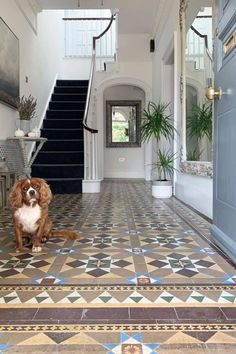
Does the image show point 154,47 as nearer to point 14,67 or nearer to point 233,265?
point 14,67

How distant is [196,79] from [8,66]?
2589 millimetres

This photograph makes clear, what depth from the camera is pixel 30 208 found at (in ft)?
8.21

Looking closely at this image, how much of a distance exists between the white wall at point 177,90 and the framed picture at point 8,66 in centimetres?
245

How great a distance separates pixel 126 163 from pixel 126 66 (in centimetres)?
291

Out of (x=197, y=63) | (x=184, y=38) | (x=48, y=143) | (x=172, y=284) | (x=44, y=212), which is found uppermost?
(x=184, y=38)

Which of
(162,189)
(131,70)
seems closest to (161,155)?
(162,189)

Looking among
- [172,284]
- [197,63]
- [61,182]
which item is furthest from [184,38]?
[172,284]

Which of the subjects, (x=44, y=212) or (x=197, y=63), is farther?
(x=197, y=63)

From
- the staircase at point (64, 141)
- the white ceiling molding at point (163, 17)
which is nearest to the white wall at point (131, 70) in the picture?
the staircase at point (64, 141)

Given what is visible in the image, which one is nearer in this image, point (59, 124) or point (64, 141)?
point (64, 141)

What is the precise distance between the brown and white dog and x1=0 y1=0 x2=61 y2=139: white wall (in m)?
2.62

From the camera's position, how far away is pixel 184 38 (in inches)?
193

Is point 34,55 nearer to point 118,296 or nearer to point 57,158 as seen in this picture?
point 57,158

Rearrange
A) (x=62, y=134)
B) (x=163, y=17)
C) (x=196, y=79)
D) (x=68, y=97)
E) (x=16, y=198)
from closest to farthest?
(x=16, y=198), (x=196, y=79), (x=163, y=17), (x=62, y=134), (x=68, y=97)
